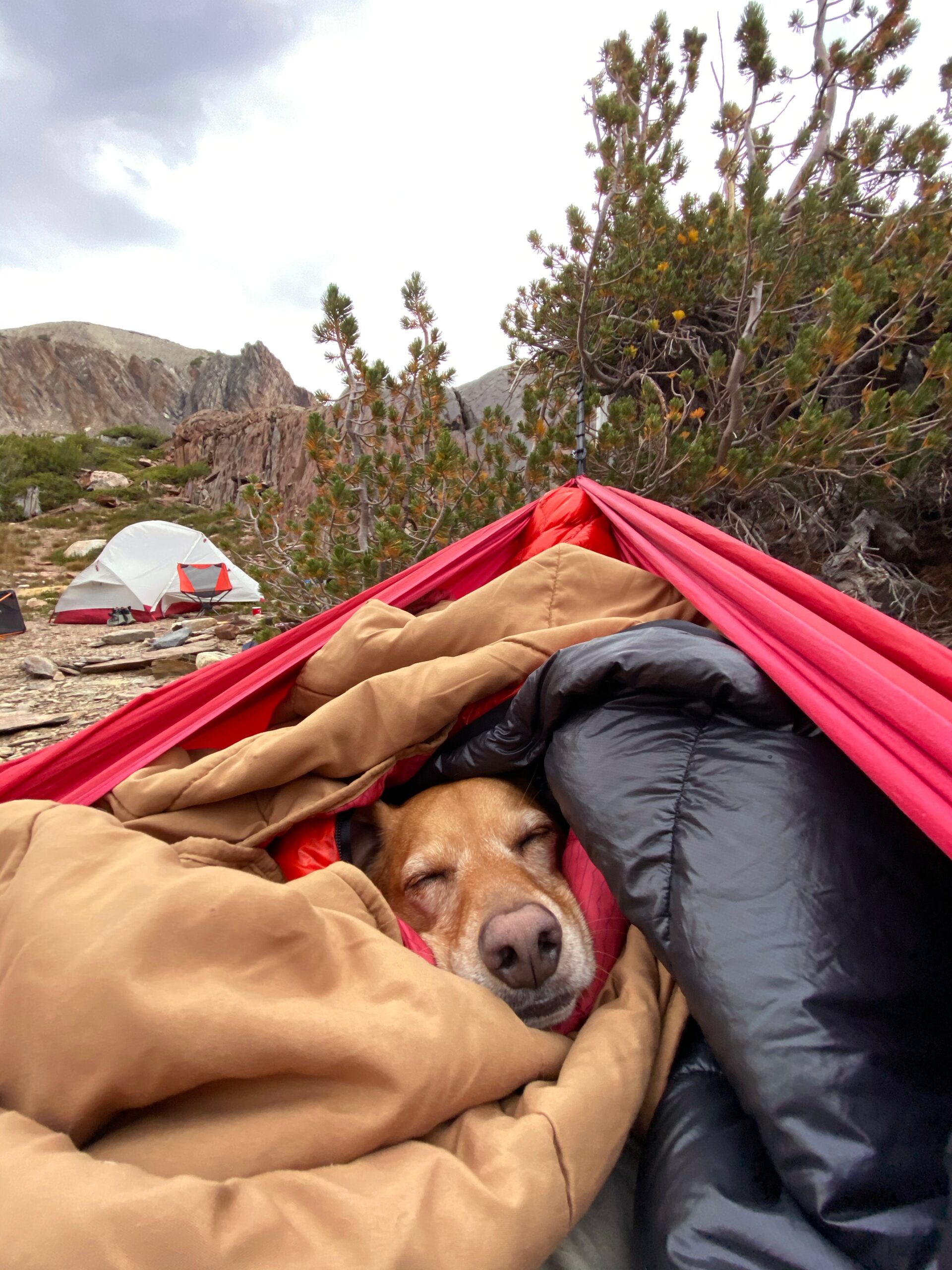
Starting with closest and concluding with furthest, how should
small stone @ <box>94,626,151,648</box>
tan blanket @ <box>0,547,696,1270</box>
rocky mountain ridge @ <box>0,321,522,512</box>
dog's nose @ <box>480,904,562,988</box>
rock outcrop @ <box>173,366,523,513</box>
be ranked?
tan blanket @ <box>0,547,696,1270</box>, dog's nose @ <box>480,904,562,988</box>, small stone @ <box>94,626,151,648</box>, rock outcrop @ <box>173,366,523,513</box>, rocky mountain ridge @ <box>0,321,522,512</box>

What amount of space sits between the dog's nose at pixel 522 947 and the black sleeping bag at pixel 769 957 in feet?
0.98

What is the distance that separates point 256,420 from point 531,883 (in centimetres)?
3364

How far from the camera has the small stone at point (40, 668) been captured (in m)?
7.23

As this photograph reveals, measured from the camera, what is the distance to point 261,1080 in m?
0.89

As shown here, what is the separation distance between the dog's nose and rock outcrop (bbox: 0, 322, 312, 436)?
209ft

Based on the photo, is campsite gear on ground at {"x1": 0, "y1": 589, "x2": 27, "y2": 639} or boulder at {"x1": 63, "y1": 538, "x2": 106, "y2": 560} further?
boulder at {"x1": 63, "y1": 538, "x2": 106, "y2": 560}

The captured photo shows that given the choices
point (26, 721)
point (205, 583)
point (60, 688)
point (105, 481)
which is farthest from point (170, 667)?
point (105, 481)

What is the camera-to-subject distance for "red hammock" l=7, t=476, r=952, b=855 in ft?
3.11

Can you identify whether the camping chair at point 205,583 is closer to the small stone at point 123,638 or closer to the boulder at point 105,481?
the small stone at point 123,638

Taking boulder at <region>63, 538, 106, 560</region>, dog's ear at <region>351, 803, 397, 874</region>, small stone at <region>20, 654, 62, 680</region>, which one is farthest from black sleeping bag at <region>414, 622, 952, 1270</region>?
boulder at <region>63, 538, 106, 560</region>

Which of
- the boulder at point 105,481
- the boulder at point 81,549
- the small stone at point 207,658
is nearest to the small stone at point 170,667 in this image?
the small stone at point 207,658

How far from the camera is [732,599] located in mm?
1541

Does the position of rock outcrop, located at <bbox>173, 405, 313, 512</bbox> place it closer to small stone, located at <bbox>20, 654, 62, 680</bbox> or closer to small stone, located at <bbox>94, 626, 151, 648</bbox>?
small stone, located at <bbox>94, 626, 151, 648</bbox>

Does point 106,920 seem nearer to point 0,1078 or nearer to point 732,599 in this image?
point 0,1078
